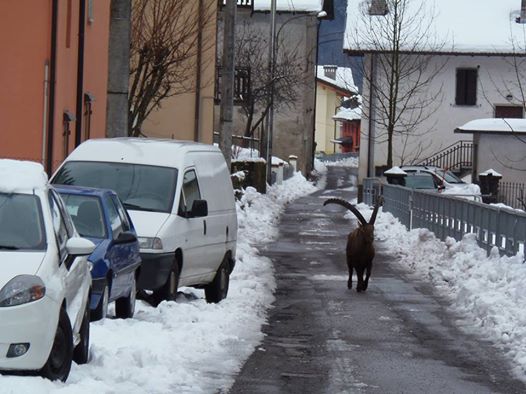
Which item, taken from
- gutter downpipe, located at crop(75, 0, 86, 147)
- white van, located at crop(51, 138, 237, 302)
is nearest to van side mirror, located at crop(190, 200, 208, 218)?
white van, located at crop(51, 138, 237, 302)

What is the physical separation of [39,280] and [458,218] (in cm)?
1752

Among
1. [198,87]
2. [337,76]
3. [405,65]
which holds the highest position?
[337,76]

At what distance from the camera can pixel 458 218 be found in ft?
83.7

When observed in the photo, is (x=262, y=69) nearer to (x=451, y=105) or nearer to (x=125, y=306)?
(x=451, y=105)

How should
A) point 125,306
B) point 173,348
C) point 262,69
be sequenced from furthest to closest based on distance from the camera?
point 262,69 → point 125,306 → point 173,348

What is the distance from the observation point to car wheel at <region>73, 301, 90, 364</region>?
10.4 m

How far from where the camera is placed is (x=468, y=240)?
899 inches

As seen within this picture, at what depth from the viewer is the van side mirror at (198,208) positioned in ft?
52.6

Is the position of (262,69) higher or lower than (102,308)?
higher

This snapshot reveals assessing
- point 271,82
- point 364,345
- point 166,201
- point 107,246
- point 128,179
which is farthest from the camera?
point 271,82

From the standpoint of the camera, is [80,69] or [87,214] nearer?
[87,214]

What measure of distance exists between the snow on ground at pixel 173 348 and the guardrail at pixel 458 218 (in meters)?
3.87

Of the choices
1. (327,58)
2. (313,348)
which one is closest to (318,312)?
(313,348)

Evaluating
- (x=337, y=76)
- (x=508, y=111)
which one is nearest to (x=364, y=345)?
(x=508, y=111)
